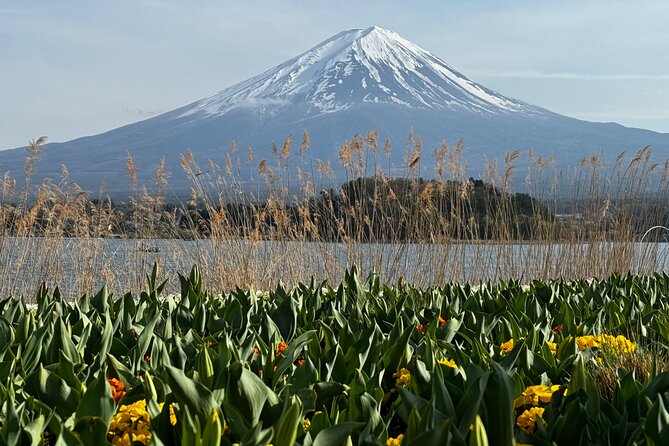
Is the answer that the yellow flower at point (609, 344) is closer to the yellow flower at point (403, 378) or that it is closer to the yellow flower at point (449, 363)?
the yellow flower at point (449, 363)

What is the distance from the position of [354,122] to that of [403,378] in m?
90.7

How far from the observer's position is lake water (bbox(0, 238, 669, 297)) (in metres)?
5.44

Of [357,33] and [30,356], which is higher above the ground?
[357,33]

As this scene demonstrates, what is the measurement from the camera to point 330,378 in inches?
66.2

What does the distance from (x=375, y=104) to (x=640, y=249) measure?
94365mm

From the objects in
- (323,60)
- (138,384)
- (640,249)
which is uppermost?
(323,60)

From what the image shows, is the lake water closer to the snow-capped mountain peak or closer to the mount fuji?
the snow-capped mountain peak

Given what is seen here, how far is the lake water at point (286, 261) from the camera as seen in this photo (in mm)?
5438

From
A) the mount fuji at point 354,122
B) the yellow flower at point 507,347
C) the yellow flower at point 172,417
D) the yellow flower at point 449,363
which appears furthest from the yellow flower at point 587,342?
the mount fuji at point 354,122

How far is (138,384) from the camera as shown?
1.50 meters

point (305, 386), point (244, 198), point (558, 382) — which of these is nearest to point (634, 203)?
point (244, 198)

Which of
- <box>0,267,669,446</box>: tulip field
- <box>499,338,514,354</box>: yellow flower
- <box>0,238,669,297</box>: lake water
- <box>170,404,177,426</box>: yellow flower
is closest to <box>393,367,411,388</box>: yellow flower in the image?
<box>0,267,669,446</box>: tulip field

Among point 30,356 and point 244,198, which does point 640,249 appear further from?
point 30,356

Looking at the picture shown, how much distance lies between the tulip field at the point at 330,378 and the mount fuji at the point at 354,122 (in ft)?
214
